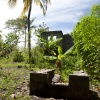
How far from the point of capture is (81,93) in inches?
179

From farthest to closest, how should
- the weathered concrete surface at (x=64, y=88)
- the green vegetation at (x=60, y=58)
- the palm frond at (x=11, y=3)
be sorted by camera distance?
the palm frond at (x=11, y=3) → the green vegetation at (x=60, y=58) → the weathered concrete surface at (x=64, y=88)

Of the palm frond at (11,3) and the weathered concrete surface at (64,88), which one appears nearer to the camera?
the weathered concrete surface at (64,88)

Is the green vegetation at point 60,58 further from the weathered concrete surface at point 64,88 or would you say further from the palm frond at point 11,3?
the palm frond at point 11,3

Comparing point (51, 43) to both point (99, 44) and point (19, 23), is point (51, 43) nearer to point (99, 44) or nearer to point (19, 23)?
point (99, 44)

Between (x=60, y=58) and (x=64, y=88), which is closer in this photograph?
(x=64, y=88)

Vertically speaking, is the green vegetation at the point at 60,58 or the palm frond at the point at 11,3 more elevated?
the palm frond at the point at 11,3

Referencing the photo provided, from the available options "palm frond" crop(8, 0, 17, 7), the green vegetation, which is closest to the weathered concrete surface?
the green vegetation

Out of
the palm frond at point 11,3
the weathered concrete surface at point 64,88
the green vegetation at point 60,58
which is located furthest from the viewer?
the palm frond at point 11,3

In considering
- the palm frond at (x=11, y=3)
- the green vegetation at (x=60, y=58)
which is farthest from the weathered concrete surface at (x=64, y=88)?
the palm frond at (x=11, y=3)

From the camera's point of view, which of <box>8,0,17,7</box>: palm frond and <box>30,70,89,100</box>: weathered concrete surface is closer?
<box>30,70,89,100</box>: weathered concrete surface

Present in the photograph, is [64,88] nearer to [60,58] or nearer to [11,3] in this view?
[60,58]

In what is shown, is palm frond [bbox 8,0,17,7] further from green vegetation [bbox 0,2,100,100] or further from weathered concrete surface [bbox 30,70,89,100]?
weathered concrete surface [bbox 30,70,89,100]

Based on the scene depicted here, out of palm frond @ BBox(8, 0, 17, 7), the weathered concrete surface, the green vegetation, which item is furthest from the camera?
palm frond @ BBox(8, 0, 17, 7)

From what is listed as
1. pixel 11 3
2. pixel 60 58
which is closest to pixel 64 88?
pixel 60 58
